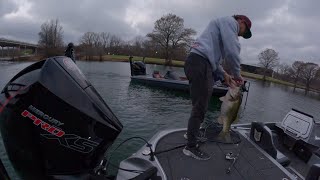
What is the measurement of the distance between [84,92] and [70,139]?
0.37 meters

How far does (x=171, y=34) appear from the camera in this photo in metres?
63.9

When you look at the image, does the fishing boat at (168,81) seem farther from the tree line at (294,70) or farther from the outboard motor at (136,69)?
the tree line at (294,70)

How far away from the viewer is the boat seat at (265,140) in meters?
3.69

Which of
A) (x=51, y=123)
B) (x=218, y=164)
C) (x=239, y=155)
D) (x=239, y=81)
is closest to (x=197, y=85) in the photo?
(x=239, y=81)

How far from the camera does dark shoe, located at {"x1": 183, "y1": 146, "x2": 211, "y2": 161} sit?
3.22 metres

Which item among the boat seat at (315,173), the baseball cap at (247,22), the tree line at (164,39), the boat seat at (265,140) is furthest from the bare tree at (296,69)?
the boat seat at (315,173)

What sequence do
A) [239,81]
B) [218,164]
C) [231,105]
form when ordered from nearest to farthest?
[218,164] < [239,81] < [231,105]

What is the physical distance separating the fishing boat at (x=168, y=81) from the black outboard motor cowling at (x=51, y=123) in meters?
15.5

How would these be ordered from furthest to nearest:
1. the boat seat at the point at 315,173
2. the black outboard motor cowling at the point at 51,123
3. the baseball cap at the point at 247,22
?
the baseball cap at the point at 247,22 → the boat seat at the point at 315,173 → the black outboard motor cowling at the point at 51,123

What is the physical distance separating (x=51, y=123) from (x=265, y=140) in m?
2.94

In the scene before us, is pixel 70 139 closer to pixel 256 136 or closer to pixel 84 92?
pixel 84 92

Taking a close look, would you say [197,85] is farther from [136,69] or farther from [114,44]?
[114,44]

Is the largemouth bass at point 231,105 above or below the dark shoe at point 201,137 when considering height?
above

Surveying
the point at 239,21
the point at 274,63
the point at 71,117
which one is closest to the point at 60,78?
the point at 71,117
